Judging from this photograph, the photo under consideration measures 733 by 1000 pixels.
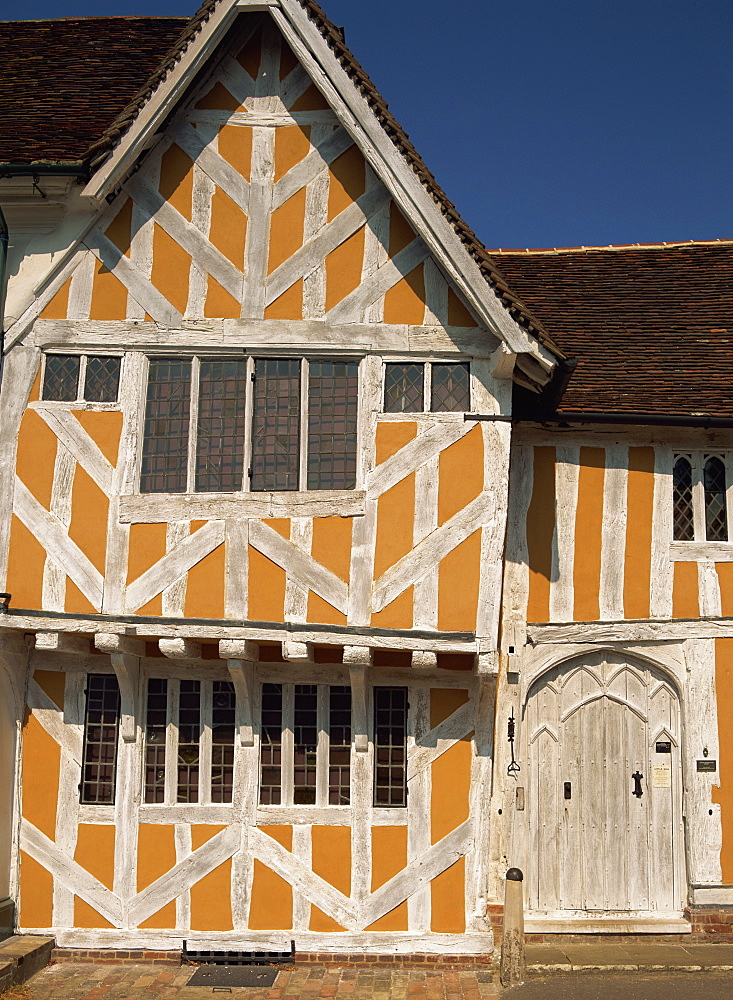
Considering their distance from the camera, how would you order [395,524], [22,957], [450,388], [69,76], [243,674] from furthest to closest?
[69,76]
[450,388]
[243,674]
[395,524]
[22,957]

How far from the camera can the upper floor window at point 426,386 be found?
9719 mm

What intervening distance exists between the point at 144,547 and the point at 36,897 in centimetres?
364

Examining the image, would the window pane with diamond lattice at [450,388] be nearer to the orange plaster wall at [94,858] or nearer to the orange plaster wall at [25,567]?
the orange plaster wall at [25,567]

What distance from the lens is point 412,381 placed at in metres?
9.76

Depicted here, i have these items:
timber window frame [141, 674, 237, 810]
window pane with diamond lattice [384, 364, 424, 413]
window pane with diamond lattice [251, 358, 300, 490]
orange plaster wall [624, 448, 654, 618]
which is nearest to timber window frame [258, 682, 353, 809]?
timber window frame [141, 674, 237, 810]

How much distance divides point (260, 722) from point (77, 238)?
5.21 m

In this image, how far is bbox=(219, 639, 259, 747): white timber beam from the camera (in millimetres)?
9281

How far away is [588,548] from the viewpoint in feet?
34.8

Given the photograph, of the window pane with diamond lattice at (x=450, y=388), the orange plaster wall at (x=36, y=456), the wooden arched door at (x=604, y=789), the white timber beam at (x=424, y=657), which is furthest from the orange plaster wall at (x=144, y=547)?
the wooden arched door at (x=604, y=789)

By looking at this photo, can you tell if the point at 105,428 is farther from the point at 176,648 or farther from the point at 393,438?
the point at 393,438

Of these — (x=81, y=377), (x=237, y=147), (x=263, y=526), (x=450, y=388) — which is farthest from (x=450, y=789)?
(x=237, y=147)

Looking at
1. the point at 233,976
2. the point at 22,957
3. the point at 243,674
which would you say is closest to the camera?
the point at 22,957

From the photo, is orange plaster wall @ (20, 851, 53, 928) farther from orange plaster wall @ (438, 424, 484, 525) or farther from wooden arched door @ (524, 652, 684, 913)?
orange plaster wall @ (438, 424, 484, 525)

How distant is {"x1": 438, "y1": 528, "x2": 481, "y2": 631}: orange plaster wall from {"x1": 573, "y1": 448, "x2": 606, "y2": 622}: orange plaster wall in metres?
1.75
